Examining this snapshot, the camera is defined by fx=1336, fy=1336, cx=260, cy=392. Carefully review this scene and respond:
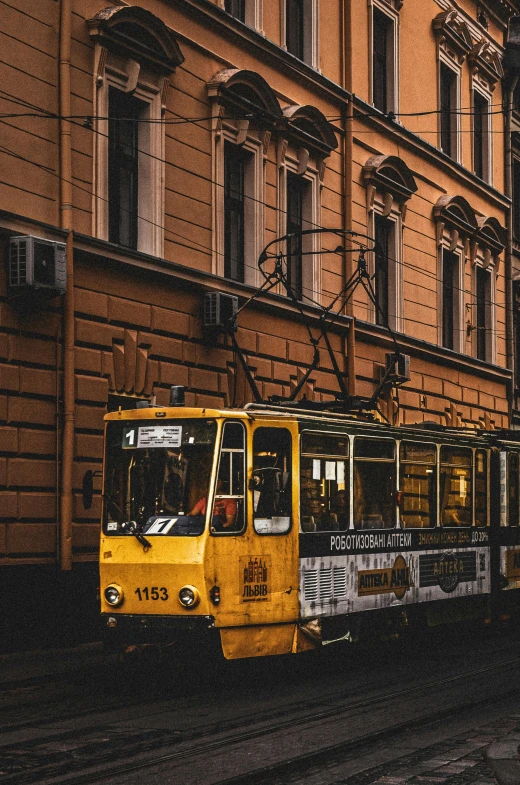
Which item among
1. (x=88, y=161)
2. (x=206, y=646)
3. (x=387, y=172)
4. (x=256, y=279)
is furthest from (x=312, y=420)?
(x=387, y=172)

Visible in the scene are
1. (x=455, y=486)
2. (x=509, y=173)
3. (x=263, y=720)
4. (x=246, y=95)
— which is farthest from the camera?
(x=509, y=173)

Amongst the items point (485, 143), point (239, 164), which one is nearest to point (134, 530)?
point (239, 164)

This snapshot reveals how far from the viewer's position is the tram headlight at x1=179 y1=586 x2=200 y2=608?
12.2 m

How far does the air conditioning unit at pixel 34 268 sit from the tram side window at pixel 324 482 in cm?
376

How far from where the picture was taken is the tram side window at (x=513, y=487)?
736 inches

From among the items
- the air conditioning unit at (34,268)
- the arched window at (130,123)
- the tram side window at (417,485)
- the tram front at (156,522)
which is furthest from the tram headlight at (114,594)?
the arched window at (130,123)

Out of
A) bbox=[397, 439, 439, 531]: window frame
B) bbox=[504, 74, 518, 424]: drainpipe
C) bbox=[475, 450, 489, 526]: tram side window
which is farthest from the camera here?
bbox=[504, 74, 518, 424]: drainpipe

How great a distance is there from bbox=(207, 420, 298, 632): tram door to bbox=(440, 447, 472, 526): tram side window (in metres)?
3.86

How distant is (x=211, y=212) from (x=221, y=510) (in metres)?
8.12

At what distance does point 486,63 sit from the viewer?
31422mm

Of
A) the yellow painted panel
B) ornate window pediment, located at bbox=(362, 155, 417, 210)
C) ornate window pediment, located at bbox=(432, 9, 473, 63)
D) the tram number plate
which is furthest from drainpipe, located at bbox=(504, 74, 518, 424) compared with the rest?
the tram number plate

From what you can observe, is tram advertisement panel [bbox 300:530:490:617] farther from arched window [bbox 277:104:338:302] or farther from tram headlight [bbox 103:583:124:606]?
arched window [bbox 277:104:338:302]

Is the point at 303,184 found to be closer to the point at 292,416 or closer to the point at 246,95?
the point at 246,95

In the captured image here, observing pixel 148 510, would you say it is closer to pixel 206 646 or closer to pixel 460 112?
pixel 206 646
